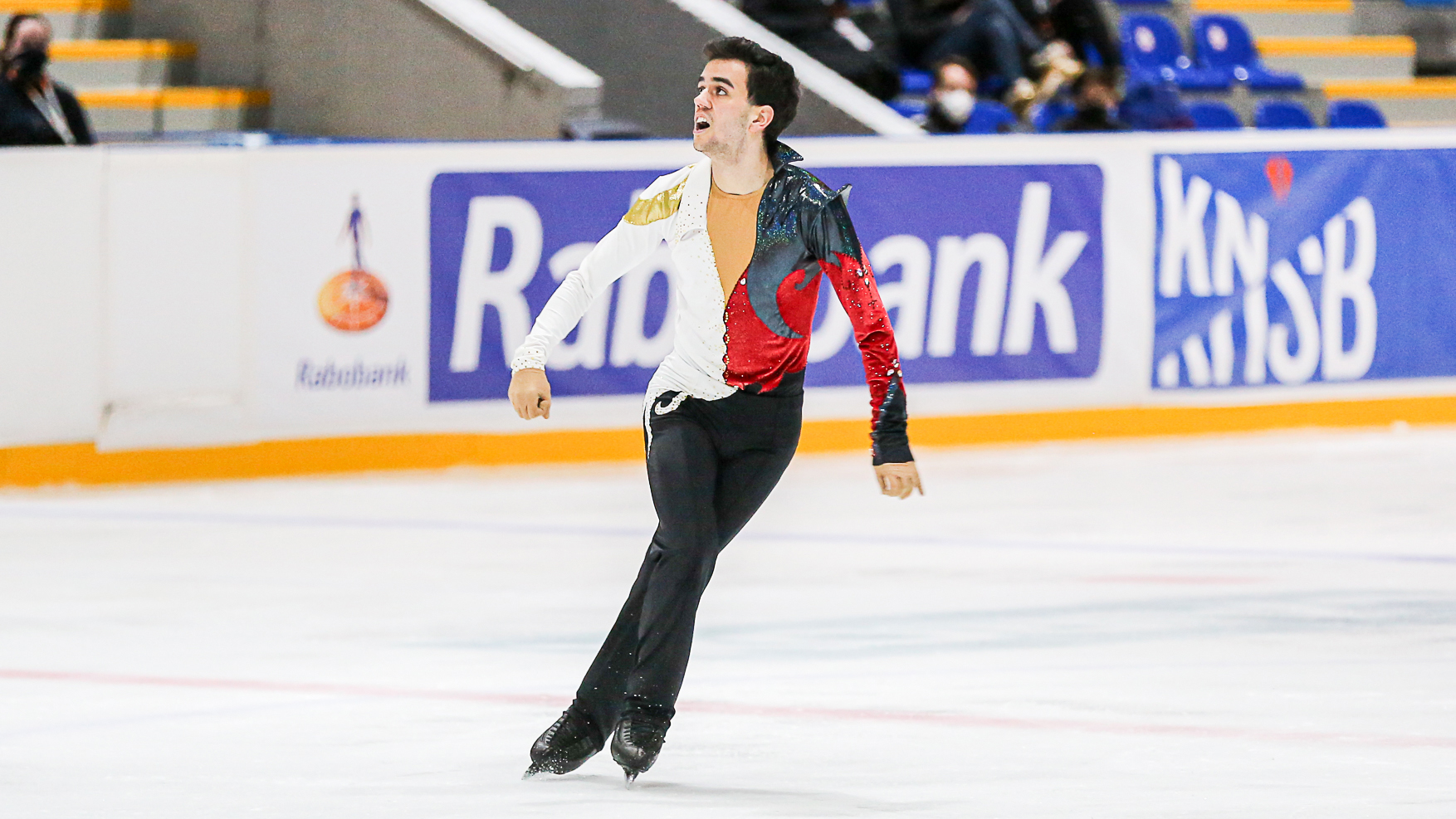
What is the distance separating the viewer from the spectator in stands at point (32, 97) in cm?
1047

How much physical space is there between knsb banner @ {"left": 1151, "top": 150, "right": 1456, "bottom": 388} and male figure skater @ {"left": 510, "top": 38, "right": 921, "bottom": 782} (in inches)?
268

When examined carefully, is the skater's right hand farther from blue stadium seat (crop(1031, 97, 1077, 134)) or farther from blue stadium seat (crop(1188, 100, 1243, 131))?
blue stadium seat (crop(1188, 100, 1243, 131))

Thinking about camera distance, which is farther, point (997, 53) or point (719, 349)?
point (997, 53)

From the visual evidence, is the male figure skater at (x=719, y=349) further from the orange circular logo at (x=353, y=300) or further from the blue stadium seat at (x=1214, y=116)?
the blue stadium seat at (x=1214, y=116)

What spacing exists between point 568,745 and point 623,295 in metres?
5.63

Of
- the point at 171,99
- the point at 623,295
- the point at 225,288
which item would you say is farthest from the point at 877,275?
the point at 171,99

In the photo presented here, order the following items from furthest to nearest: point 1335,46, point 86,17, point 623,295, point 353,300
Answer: point 1335,46
point 86,17
point 623,295
point 353,300

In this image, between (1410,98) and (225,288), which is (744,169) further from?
(1410,98)

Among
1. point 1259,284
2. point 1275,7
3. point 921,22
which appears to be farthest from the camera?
point 1275,7

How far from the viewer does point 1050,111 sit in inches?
562

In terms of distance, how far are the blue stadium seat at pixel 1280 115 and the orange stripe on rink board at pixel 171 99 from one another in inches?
241

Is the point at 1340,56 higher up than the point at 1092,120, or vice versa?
the point at 1340,56

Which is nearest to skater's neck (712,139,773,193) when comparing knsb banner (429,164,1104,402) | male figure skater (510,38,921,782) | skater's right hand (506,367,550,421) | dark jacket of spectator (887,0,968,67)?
male figure skater (510,38,921,782)

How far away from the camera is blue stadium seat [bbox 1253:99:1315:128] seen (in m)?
15.1
